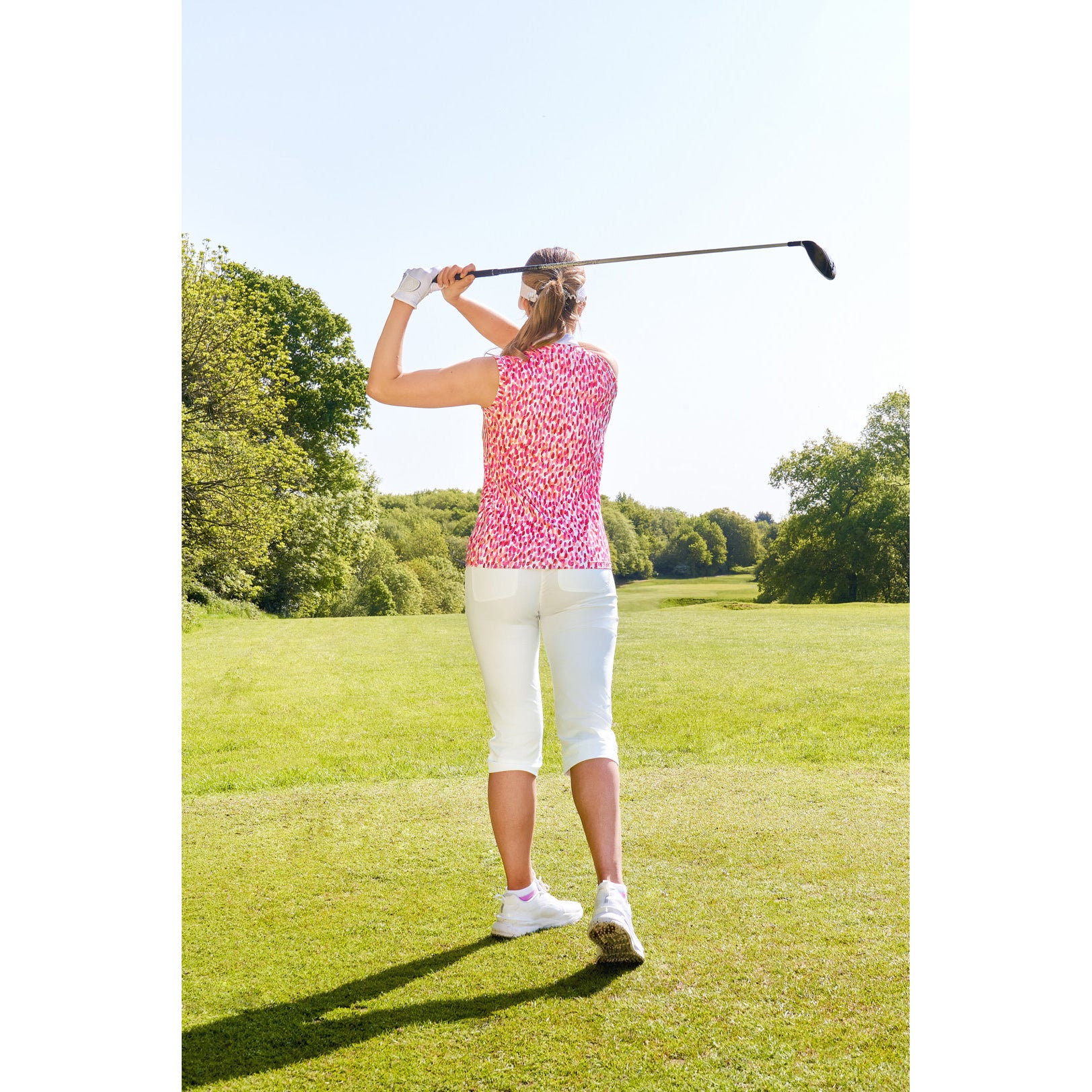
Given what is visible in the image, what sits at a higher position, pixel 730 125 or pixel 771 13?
pixel 771 13

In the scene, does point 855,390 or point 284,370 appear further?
point 855,390

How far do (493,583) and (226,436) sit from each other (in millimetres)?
8880

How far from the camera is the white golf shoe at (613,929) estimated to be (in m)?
1.56

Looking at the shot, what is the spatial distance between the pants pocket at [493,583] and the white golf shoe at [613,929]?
1.63 feet

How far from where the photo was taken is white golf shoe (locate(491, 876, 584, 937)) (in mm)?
1772

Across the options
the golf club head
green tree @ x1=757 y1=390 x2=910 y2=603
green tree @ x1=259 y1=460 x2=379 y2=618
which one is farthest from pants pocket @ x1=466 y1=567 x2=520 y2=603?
green tree @ x1=259 y1=460 x2=379 y2=618

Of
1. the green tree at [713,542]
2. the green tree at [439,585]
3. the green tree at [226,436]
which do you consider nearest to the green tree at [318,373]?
the green tree at [226,436]

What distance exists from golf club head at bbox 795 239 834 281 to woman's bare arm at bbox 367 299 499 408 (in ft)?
2.33

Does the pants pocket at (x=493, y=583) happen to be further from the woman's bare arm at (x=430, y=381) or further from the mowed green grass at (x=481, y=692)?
the mowed green grass at (x=481, y=692)

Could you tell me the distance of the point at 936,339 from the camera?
1669 mm

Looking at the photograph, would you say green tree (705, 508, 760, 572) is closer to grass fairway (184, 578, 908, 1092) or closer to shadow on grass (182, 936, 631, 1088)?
grass fairway (184, 578, 908, 1092)

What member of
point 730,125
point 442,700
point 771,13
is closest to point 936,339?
point 730,125
